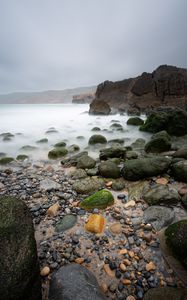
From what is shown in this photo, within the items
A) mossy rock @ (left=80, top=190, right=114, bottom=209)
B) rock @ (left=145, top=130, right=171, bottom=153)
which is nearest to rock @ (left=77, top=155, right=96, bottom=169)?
mossy rock @ (left=80, top=190, right=114, bottom=209)

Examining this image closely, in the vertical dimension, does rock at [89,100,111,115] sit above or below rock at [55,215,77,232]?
below

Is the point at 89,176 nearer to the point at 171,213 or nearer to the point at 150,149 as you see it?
the point at 171,213

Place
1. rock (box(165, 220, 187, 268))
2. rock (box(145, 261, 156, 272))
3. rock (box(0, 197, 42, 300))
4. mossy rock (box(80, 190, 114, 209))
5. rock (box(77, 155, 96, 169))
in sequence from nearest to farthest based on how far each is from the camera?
rock (box(0, 197, 42, 300)) < rock (box(165, 220, 187, 268)) < rock (box(145, 261, 156, 272)) < mossy rock (box(80, 190, 114, 209)) < rock (box(77, 155, 96, 169))

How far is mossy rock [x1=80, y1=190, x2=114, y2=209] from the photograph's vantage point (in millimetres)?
3119

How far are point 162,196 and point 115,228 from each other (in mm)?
954

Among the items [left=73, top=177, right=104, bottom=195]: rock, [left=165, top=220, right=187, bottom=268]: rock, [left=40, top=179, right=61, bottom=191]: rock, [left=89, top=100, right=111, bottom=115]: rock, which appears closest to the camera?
[left=165, top=220, right=187, bottom=268]: rock

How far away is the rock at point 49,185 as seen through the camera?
3775 mm

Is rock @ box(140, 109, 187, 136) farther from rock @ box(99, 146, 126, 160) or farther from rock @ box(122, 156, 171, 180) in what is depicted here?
rock @ box(122, 156, 171, 180)

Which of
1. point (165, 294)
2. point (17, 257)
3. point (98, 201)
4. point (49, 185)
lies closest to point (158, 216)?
point (98, 201)

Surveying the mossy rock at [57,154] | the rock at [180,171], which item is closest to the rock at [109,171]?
the rock at [180,171]

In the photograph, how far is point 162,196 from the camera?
3.12 meters

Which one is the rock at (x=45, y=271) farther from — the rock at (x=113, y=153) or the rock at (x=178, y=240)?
the rock at (x=113, y=153)

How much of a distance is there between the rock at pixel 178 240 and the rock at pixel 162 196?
891mm

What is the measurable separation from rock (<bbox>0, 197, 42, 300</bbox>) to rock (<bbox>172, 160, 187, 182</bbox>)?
9.45ft
